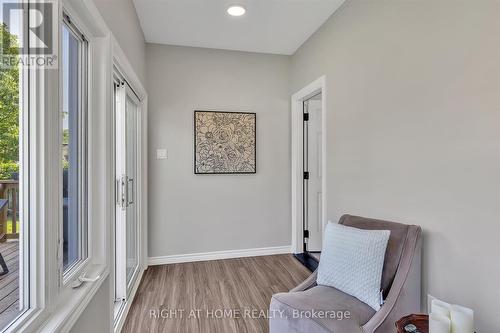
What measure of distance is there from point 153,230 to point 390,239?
2553 mm

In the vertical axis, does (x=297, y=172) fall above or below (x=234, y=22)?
below

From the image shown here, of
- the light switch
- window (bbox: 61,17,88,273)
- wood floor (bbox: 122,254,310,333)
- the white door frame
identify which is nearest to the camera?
window (bbox: 61,17,88,273)

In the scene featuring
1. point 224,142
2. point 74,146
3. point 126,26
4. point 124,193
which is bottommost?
point 124,193

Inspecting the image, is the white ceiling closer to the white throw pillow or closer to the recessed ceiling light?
the recessed ceiling light

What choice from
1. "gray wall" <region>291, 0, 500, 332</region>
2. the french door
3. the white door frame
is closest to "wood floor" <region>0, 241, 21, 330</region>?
the french door

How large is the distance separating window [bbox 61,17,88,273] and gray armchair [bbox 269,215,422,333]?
112cm

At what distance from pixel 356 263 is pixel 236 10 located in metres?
2.34

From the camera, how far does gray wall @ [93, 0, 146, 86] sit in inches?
61.9

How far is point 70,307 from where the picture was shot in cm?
106

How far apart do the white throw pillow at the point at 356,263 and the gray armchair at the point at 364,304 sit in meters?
0.05

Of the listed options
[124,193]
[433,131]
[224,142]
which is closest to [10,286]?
[124,193]

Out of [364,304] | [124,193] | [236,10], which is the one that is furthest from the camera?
[236,10]

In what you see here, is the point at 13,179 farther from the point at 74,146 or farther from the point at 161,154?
the point at 161,154

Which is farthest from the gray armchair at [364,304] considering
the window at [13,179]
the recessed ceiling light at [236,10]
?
the recessed ceiling light at [236,10]
